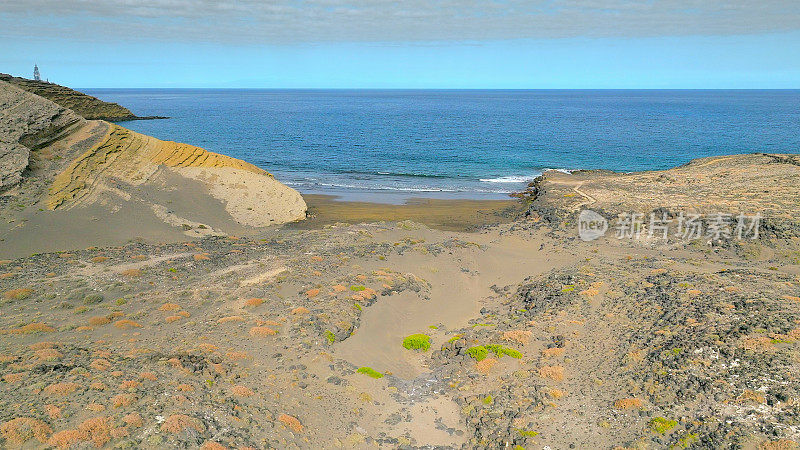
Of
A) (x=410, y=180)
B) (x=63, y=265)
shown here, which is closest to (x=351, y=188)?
(x=410, y=180)

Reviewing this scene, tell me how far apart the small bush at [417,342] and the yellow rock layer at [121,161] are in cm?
2260

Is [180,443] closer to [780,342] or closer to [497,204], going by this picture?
[780,342]

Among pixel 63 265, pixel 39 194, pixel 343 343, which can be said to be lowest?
pixel 343 343

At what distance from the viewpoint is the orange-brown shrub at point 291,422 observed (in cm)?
1322

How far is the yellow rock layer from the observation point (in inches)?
1179

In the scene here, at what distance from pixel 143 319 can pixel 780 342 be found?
21.2 metres

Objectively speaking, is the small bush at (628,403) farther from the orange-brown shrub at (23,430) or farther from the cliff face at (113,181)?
the cliff face at (113,181)

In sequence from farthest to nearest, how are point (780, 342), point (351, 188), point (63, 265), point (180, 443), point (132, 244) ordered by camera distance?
point (351, 188), point (132, 244), point (63, 265), point (780, 342), point (180, 443)

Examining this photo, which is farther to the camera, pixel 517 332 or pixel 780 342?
pixel 517 332

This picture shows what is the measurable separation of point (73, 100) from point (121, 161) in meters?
45.8

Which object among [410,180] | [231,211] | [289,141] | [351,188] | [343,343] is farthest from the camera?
[289,141]

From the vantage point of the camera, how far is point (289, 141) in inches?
3356

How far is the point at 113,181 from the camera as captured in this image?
32.1 metres

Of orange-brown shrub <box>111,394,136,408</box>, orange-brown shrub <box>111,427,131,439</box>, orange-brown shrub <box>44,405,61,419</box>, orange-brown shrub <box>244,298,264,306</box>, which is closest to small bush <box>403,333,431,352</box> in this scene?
orange-brown shrub <box>244,298,264,306</box>
